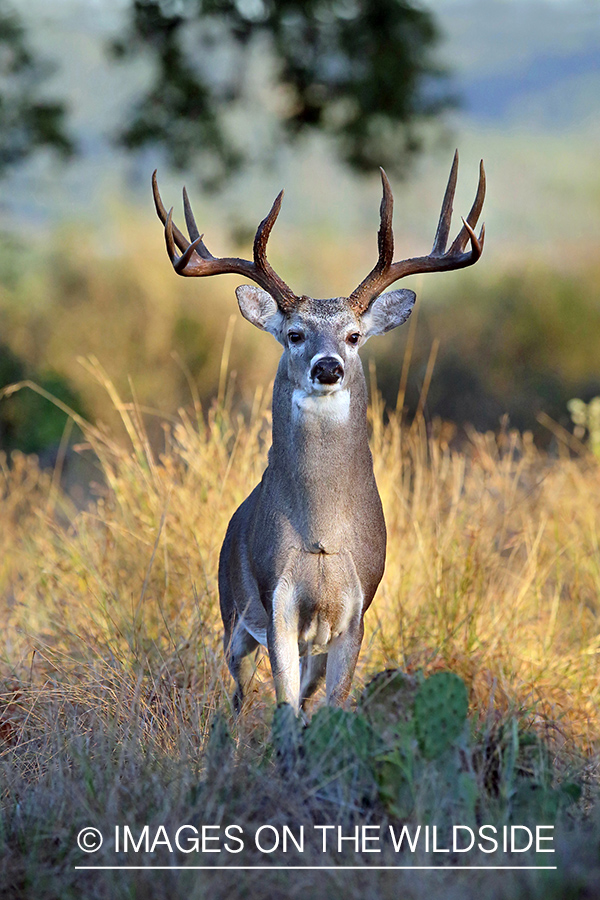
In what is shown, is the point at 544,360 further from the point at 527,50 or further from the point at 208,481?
the point at 527,50

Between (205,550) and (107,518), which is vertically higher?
(107,518)

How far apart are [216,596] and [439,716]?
87.9 inches

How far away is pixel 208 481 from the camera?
6082 millimetres

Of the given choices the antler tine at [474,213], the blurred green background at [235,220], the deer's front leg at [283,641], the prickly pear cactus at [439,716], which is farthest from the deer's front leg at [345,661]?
the blurred green background at [235,220]

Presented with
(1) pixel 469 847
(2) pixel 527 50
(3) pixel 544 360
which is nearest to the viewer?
(1) pixel 469 847

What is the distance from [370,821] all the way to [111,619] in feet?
6.52

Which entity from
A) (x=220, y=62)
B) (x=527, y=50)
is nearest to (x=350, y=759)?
(x=220, y=62)

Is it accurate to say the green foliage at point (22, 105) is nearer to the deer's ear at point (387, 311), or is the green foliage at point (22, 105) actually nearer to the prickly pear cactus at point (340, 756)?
the deer's ear at point (387, 311)

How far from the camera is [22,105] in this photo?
11.3m

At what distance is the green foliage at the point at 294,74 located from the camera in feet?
33.8

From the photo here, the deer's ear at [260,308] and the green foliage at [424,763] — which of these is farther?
the deer's ear at [260,308]

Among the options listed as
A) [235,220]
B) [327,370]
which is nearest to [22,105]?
[235,220]

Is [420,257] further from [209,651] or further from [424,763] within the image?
[424,763]

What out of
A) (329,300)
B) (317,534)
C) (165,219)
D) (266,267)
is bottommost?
(317,534)
